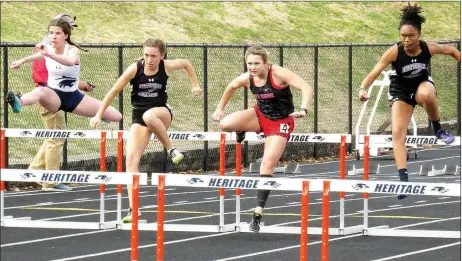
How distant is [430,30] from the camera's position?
44062 millimetres

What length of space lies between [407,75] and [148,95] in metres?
2.72

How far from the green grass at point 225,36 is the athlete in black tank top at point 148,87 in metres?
8.07

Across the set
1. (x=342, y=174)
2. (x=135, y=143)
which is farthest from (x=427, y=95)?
(x=135, y=143)

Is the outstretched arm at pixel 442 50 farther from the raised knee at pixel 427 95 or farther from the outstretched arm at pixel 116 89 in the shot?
the outstretched arm at pixel 116 89

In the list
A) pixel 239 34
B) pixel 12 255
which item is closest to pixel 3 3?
pixel 239 34

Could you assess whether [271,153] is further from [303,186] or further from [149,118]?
[303,186]

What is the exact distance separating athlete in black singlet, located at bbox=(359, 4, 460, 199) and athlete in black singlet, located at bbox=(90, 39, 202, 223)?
211 centimetres

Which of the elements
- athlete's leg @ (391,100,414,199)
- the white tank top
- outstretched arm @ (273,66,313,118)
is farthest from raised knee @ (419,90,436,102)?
the white tank top

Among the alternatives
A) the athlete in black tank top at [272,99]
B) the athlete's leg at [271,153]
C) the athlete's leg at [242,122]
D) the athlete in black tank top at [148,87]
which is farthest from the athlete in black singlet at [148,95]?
the athlete's leg at [271,153]

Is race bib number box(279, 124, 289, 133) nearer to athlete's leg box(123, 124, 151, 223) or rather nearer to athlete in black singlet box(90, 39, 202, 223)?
athlete in black singlet box(90, 39, 202, 223)

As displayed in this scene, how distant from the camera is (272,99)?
46.2ft

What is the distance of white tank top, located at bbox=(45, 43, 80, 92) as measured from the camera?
1598 cm

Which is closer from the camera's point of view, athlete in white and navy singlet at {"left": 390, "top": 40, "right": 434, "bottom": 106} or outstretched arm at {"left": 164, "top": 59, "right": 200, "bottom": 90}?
athlete in white and navy singlet at {"left": 390, "top": 40, "right": 434, "bottom": 106}

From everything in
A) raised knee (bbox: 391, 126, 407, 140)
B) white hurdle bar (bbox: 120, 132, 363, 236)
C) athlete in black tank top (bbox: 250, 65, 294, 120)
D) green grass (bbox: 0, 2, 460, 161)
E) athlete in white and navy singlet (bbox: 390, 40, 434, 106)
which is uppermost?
green grass (bbox: 0, 2, 460, 161)
